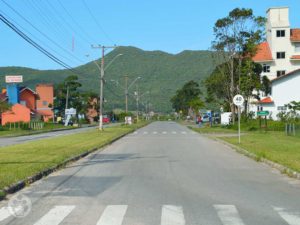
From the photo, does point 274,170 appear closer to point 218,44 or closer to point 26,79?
point 218,44

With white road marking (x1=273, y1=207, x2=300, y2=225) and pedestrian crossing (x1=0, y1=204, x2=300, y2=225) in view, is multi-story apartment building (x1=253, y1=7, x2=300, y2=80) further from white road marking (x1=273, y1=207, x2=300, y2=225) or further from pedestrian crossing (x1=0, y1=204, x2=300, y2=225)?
pedestrian crossing (x1=0, y1=204, x2=300, y2=225)

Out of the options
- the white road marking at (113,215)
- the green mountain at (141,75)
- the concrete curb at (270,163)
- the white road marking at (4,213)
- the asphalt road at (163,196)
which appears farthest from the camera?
the green mountain at (141,75)

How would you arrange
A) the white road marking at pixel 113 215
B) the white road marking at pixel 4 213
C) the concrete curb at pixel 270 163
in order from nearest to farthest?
the white road marking at pixel 113 215 → the white road marking at pixel 4 213 → the concrete curb at pixel 270 163

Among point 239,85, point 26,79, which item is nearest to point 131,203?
point 239,85

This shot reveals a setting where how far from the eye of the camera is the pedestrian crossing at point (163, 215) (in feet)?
29.9

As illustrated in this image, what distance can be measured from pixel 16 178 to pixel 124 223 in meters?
5.80

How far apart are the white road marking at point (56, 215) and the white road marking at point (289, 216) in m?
3.78

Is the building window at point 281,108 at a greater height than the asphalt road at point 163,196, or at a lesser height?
greater

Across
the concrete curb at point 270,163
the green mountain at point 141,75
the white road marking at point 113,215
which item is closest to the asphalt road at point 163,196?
the white road marking at point 113,215

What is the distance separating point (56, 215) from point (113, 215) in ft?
3.28

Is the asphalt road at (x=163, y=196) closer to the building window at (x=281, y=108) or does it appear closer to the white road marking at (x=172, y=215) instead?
the white road marking at (x=172, y=215)

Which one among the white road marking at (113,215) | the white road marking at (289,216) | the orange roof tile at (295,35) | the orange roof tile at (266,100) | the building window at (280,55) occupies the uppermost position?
the orange roof tile at (295,35)

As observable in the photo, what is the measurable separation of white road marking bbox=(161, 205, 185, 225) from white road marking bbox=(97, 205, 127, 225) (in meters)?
0.72

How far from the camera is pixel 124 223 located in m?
9.01
